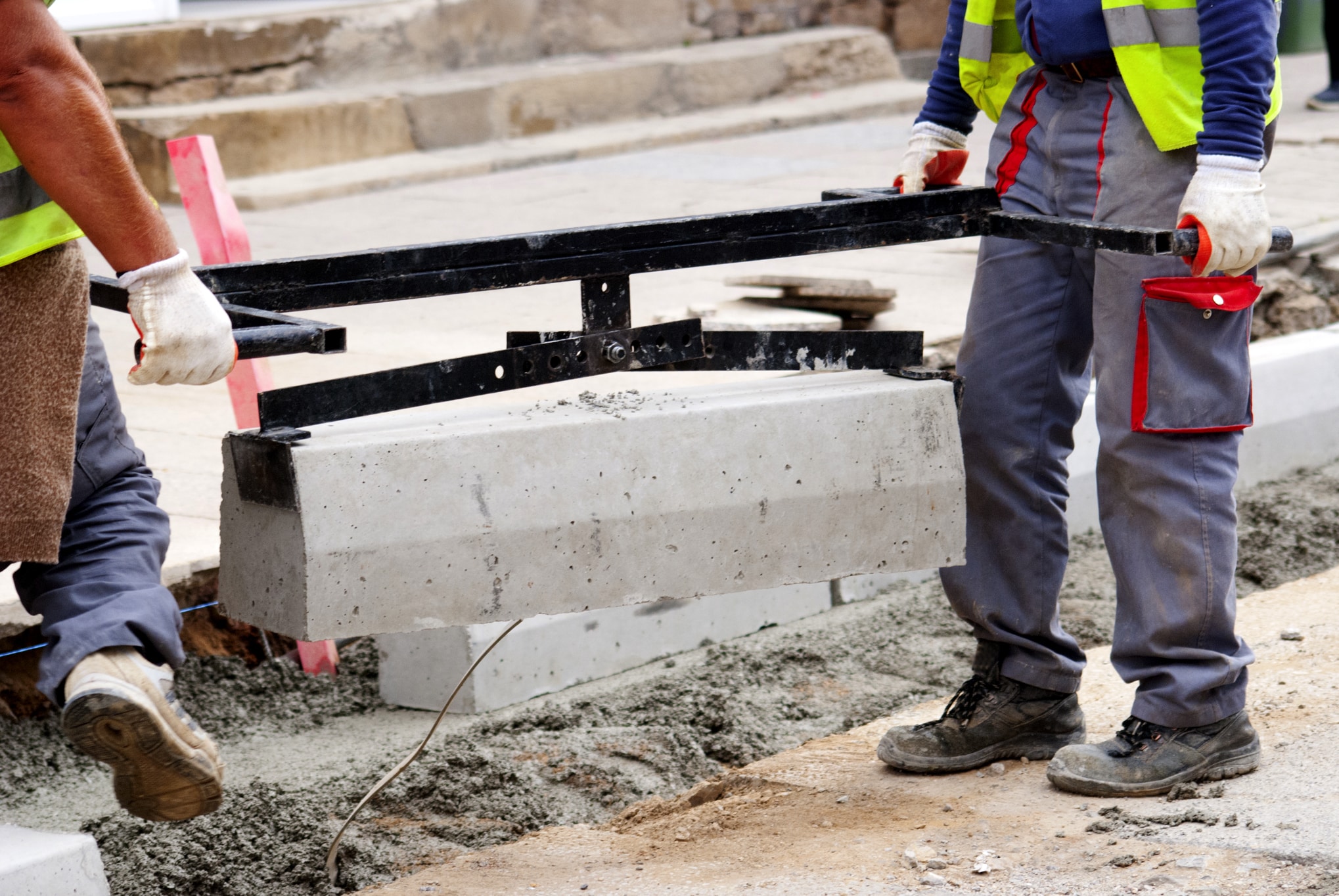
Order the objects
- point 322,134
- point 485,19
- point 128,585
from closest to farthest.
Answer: point 128,585 < point 322,134 < point 485,19

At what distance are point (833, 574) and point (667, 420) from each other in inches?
16.1

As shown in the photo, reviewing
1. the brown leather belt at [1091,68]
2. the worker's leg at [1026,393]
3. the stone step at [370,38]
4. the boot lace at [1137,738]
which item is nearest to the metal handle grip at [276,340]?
the worker's leg at [1026,393]

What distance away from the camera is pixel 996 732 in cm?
321

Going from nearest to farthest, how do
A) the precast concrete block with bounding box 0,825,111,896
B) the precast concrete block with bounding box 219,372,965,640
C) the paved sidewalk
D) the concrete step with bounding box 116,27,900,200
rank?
the precast concrete block with bounding box 0,825,111,896 < the precast concrete block with bounding box 219,372,965,640 < the paved sidewalk < the concrete step with bounding box 116,27,900,200

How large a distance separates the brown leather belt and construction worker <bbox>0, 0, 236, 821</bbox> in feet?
4.95

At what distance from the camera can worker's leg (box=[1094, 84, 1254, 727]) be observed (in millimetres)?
2861

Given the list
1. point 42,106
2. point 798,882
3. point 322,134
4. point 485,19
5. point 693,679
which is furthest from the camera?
point 485,19

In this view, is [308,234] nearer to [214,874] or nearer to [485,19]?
[485,19]

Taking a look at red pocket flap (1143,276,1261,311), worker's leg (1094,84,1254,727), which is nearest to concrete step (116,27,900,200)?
worker's leg (1094,84,1254,727)

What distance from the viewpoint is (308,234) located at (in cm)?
758

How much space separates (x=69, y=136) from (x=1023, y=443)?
1.72m

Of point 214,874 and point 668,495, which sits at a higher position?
point 668,495

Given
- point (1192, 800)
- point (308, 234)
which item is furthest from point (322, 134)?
point (1192, 800)

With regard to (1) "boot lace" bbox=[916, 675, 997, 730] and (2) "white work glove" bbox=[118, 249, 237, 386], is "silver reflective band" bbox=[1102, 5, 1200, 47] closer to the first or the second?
(1) "boot lace" bbox=[916, 675, 997, 730]
